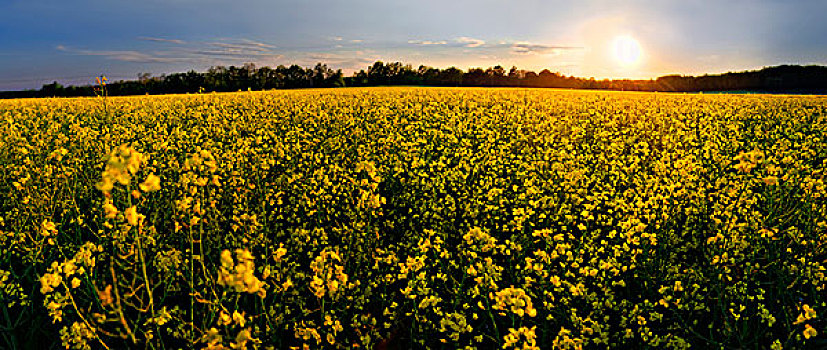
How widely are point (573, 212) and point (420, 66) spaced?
69096mm

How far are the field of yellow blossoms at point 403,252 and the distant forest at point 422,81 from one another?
43782 mm

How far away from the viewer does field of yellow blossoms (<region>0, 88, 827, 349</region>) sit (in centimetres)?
312

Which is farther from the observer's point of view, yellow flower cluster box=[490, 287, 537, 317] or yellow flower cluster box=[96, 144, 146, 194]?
yellow flower cluster box=[490, 287, 537, 317]

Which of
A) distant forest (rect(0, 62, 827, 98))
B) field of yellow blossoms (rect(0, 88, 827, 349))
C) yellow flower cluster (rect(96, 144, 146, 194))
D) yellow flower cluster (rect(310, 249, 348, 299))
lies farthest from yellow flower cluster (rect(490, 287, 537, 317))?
distant forest (rect(0, 62, 827, 98))

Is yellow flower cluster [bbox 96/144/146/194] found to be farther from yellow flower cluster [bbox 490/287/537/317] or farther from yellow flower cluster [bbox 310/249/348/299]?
yellow flower cluster [bbox 490/287/537/317]

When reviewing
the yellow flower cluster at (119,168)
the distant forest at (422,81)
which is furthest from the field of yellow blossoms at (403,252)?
the distant forest at (422,81)

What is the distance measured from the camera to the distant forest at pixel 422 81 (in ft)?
167

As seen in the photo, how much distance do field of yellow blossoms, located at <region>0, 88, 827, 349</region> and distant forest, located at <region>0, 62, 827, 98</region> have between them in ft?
144

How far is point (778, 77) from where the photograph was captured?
168 feet

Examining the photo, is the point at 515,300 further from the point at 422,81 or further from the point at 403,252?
the point at 422,81

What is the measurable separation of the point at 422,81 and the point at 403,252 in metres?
56.8

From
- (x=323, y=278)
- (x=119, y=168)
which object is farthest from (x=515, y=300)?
(x=119, y=168)

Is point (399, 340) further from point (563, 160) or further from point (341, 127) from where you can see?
point (341, 127)

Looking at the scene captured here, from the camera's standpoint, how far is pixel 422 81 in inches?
2359
